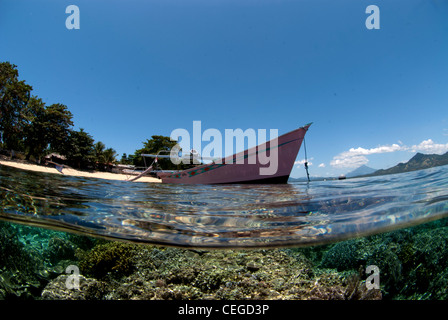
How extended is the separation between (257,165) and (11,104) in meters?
11.5

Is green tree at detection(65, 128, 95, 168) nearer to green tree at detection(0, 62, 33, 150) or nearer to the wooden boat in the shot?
green tree at detection(0, 62, 33, 150)

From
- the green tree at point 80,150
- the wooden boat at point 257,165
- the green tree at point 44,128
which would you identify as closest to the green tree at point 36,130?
the green tree at point 44,128

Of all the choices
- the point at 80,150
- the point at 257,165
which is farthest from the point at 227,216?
the point at 80,150

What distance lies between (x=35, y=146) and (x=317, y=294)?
11.7 meters

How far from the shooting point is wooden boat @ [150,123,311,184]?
1098 centimetres

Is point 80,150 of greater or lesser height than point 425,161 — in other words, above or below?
above

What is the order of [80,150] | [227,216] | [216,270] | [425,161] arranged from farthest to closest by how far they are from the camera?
[80,150], [425,161], [216,270], [227,216]

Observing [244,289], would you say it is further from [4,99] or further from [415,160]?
[415,160]

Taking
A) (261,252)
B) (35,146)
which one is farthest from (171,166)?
(261,252)

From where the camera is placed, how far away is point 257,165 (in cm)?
1138

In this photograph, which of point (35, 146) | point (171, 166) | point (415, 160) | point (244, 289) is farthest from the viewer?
point (171, 166)

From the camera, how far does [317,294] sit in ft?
12.2

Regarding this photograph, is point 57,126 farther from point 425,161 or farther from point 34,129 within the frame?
point 425,161

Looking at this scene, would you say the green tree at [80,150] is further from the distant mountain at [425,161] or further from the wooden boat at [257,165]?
the distant mountain at [425,161]
